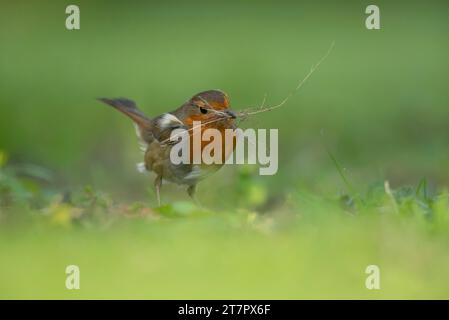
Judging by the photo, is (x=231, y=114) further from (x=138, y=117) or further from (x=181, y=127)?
(x=138, y=117)

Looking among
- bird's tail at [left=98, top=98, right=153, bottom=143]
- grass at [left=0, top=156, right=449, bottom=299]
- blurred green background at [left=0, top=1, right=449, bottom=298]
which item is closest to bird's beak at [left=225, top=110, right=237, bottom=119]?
blurred green background at [left=0, top=1, right=449, bottom=298]

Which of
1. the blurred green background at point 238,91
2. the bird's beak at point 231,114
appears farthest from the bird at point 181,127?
the blurred green background at point 238,91

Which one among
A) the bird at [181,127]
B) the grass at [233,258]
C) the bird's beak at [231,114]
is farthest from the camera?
the bird at [181,127]

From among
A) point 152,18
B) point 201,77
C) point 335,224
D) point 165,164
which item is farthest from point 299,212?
point 152,18

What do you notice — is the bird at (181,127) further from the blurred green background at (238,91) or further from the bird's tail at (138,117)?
the blurred green background at (238,91)

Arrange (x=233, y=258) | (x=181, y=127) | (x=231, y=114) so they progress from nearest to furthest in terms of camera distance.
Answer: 1. (x=233, y=258)
2. (x=231, y=114)
3. (x=181, y=127)

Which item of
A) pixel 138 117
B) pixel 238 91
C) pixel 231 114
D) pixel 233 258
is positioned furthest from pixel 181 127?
pixel 238 91

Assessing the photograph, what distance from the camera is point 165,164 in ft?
21.1

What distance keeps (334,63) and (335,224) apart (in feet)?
18.0

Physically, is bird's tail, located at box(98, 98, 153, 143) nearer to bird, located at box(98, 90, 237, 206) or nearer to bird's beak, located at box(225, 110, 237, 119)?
bird, located at box(98, 90, 237, 206)

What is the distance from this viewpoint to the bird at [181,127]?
236 inches

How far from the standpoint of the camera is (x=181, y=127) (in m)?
6.27

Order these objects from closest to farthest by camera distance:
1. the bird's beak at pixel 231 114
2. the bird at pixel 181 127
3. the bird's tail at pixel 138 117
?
the bird's beak at pixel 231 114 < the bird at pixel 181 127 < the bird's tail at pixel 138 117

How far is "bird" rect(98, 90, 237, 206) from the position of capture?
599 centimetres
